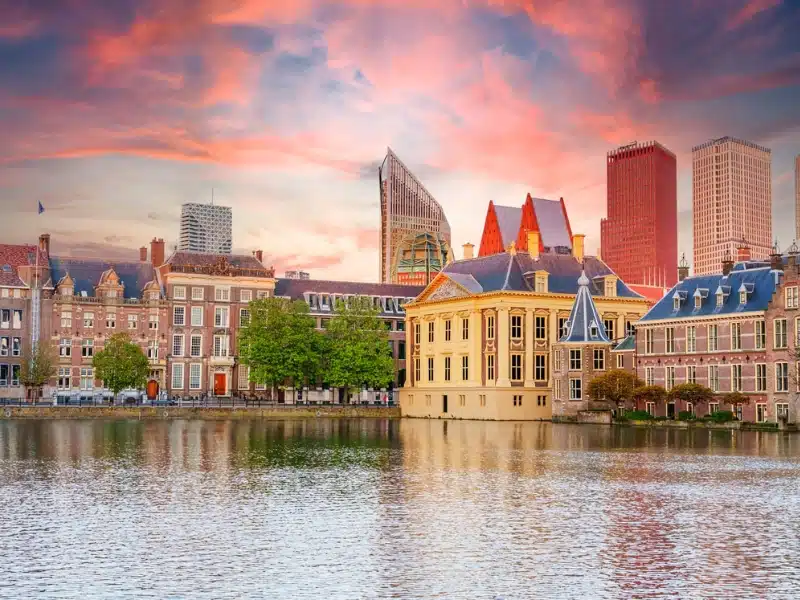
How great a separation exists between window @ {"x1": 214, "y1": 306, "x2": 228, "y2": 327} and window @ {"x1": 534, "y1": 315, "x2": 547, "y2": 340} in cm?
4298

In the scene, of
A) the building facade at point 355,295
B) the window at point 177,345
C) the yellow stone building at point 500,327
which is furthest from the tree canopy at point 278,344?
the building facade at point 355,295

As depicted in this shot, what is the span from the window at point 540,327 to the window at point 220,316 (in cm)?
4298

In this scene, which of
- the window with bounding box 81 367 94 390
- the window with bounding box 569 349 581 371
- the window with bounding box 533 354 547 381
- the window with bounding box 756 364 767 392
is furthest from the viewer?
the window with bounding box 81 367 94 390

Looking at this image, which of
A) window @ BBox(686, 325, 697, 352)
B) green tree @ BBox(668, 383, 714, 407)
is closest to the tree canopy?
window @ BBox(686, 325, 697, 352)

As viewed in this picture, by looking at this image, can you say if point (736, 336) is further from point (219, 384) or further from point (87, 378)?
point (87, 378)

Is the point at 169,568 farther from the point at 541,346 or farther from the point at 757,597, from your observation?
the point at 541,346

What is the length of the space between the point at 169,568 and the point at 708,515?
52.2 ft

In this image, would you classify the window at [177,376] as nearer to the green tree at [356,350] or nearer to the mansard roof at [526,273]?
the green tree at [356,350]

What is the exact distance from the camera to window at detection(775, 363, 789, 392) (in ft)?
295

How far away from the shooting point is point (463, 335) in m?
125

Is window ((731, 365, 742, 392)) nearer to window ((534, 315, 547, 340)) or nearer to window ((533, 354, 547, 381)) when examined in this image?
window ((533, 354, 547, 381))

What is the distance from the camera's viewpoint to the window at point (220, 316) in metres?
143

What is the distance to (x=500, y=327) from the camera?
118438 mm

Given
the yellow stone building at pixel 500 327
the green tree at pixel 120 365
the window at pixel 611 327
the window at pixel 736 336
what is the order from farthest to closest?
1. the window at pixel 611 327
2. the green tree at pixel 120 365
3. the yellow stone building at pixel 500 327
4. the window at pixel 736 336
